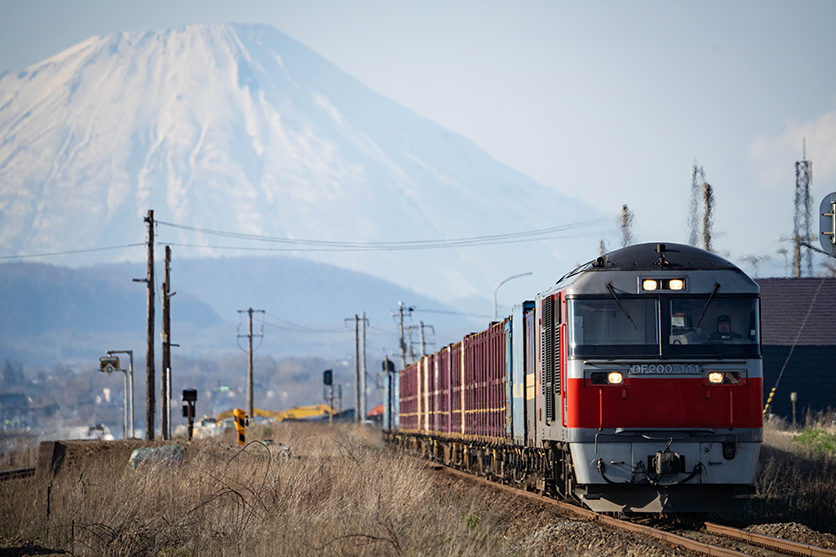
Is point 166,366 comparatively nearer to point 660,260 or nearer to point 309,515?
point 309,515

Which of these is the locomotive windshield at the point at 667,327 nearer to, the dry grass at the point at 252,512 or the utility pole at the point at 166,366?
the dry grass at the point at 252,512

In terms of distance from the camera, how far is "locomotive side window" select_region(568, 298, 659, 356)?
13695 millimetres

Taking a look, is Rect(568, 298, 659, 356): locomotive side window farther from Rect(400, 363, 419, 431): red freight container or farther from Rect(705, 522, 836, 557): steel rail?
Rect(400, 363, 419, 431): red freight container

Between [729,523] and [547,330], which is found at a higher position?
[547,330]

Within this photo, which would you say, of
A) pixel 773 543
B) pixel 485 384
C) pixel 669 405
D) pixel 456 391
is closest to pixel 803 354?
pixel 456 391

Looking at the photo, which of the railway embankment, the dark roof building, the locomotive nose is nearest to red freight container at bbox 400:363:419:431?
the dark roof building

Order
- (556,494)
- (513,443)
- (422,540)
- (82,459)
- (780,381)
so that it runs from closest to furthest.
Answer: (422,540) → (556,494) → (513,443) → (82,459) → (780,381)

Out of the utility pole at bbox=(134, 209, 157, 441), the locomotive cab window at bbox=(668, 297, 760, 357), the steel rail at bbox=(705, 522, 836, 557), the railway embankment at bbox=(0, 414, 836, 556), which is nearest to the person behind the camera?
the railway embankment at bbox=(0, 414, 836, 556)

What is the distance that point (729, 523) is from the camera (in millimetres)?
15117

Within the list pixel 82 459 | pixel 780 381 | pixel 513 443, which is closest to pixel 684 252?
pixel 513 443

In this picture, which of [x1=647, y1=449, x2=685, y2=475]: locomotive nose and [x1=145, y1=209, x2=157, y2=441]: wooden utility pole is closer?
[x1=647, y1=449, x2=685, y2=475]: locomotive nose

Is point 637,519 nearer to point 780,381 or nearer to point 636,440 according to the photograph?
point 636,440

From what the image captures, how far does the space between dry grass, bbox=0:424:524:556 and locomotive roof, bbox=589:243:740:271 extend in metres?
4.01

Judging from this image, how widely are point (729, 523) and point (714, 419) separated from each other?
249cm
